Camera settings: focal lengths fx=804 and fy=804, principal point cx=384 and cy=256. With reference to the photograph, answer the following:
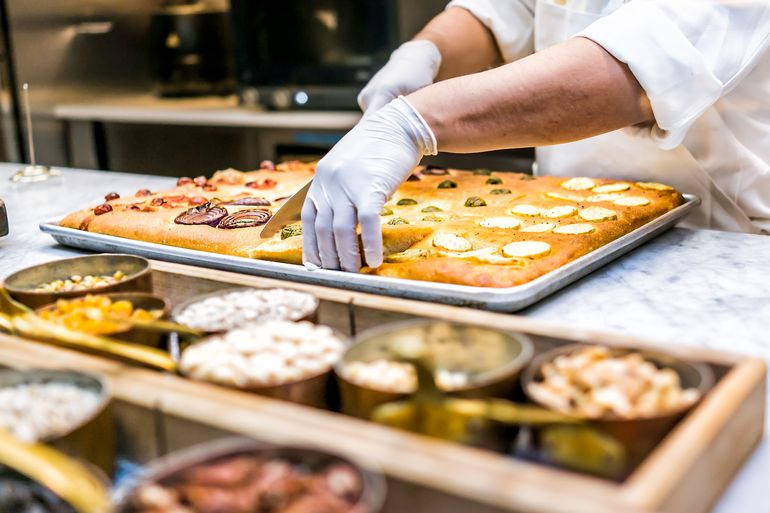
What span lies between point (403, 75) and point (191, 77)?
117 inches

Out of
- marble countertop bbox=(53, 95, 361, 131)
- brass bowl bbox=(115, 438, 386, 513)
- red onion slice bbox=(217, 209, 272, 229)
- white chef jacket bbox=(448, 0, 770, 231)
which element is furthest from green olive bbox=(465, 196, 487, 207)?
marble countertop bbox=(53, 95, 361, 131)

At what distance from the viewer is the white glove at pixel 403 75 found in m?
2.01

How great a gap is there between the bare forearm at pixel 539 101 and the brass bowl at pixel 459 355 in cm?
73

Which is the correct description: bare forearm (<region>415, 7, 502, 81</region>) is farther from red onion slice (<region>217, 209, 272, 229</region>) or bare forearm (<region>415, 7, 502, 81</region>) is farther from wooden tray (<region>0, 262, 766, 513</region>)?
wooden tray (<region>0, 262, 766, 513</region>)

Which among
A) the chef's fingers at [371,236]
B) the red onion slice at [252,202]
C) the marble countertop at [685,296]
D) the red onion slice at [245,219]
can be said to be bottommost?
the marble countertop at [685,296]

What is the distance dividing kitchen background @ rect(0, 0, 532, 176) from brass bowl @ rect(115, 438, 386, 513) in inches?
111

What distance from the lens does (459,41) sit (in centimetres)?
236

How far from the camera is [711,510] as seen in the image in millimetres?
740

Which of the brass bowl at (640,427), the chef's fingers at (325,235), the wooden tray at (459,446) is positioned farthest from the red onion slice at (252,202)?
the brass bowl at (640,427)

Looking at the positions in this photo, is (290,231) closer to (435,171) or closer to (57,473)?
(435,171)

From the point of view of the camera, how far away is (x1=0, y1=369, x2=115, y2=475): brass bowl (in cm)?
72

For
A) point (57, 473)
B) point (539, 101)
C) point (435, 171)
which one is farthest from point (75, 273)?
point (435, 171)

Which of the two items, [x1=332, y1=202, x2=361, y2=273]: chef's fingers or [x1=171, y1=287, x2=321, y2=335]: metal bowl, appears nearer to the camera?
[x1=171, y1=287, x2=321, y2=335]: metal bowl

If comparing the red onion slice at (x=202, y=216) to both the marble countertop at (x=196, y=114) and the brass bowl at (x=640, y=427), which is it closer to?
the brass bowl at (x=640, y=427)
